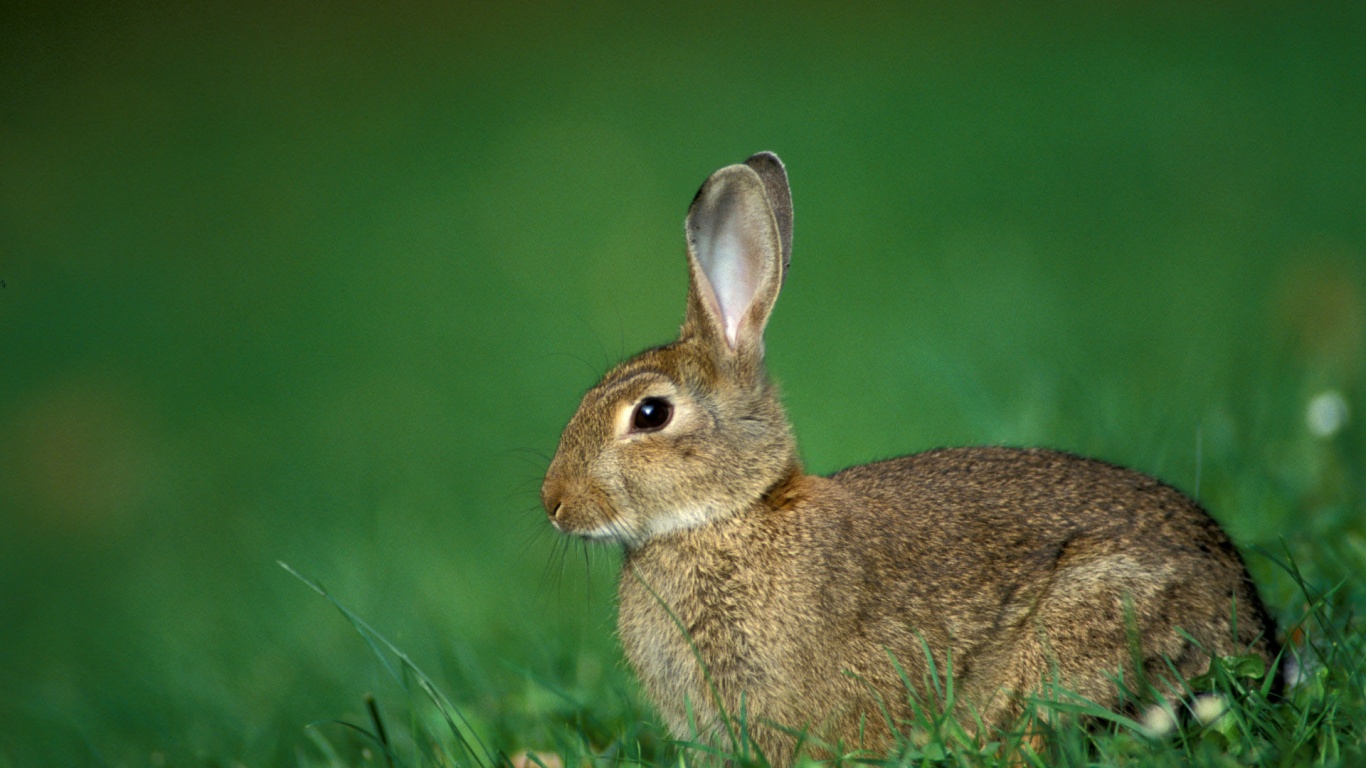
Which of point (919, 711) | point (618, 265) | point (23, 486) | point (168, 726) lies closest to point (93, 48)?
point (23, 486)

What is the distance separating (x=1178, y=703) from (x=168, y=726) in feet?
11.9

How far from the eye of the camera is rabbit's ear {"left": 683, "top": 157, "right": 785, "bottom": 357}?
4.23 meters

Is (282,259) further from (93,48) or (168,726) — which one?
(168,726)

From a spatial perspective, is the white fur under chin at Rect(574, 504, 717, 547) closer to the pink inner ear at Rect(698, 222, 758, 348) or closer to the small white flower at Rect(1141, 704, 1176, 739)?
the pink inner ear at Rect(698, 222, 758, 348)

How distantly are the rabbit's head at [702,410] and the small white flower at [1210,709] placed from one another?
56.0 inches

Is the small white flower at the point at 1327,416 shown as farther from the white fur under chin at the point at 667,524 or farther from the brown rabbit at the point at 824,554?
the white fur under chin at the point at 667,524

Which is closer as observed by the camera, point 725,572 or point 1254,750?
point 1254,750

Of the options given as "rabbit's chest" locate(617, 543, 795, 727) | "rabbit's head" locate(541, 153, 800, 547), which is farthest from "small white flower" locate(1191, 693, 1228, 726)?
"rabbit's head" locate(541, 153, 800, 547)

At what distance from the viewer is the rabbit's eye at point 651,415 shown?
4.11m

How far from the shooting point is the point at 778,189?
4.39 metres

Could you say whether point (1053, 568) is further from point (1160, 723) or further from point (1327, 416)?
point (1327, 416)

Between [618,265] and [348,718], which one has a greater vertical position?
[618,265]

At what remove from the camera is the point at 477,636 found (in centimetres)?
533

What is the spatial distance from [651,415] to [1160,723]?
1702mm
